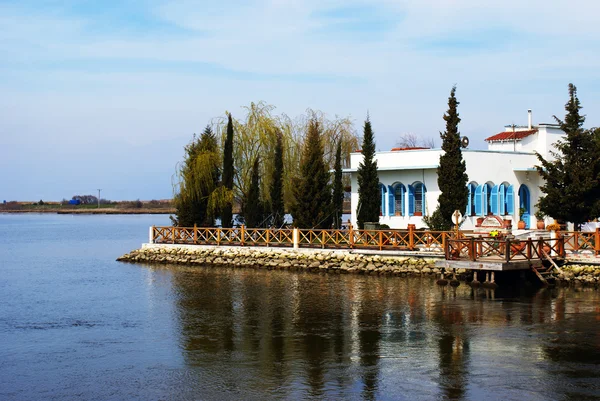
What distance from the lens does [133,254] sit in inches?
1628

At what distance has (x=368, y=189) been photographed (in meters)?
36.3

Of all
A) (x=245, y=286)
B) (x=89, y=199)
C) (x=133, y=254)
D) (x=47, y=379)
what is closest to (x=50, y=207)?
(x=89, y=199)

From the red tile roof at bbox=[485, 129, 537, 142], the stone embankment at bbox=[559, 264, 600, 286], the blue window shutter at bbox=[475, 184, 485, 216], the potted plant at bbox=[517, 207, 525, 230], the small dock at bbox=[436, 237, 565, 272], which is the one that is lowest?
the stone embankment at bbox=[559, 264, 600, 286]

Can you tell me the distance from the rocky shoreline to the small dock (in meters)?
0.89

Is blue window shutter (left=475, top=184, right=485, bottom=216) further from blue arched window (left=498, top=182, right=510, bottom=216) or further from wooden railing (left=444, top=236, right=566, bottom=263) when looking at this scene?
wooden railing (left=444, top=236, right=566, bottom=263)

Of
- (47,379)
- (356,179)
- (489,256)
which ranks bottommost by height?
(47,379)

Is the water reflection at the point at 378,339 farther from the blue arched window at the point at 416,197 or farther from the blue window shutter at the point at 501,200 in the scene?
the blue window shutter at the point at 501,200

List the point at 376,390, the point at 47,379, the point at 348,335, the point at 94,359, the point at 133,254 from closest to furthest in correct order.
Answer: the point at 376,390 < the point at 47,379 < the point at 94,359 < the point at 348,335 < the point at 133,254

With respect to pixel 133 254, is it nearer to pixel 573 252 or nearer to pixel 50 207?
pixel 573 252

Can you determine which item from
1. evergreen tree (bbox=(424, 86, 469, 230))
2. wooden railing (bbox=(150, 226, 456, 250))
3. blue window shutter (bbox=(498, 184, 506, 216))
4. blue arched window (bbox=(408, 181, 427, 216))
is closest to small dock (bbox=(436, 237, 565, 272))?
wooden railing (bbox=(150, 226, 456, 250))

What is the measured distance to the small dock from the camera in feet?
87.8

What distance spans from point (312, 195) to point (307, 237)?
230 cm

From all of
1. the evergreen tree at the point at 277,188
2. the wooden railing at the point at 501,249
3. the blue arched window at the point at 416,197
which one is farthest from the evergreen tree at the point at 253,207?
the wooden railing at the point at 501,249

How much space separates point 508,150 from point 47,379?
28377 mm
